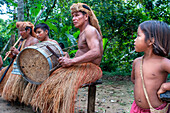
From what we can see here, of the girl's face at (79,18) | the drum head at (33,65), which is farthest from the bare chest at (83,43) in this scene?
the drum head at (33,65)

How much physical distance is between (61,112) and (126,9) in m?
4.85

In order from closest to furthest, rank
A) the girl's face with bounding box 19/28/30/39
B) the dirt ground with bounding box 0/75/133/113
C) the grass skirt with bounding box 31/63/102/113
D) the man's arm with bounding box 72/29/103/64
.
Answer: the grass skirt with bounding box 31/63/102/113, the man's arm with bounding box 72/29/103/64, the dirt ground with bounding box 0/75/133/113, the girl's face with bounding box 19/28/30/39

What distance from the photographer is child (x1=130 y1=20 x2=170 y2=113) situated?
4.39 feet

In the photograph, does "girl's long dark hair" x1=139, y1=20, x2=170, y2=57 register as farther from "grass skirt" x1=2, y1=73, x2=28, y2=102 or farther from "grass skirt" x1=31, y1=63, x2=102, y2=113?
"grass skirt" x1=2, y1=73, x2=28, y2=102

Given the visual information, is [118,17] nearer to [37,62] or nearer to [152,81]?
[37,62]

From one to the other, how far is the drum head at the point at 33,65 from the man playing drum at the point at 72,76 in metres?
0.17

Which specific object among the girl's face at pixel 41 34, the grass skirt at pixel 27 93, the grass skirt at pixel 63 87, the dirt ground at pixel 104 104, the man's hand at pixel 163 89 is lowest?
the dirt ground at pixel 104 104

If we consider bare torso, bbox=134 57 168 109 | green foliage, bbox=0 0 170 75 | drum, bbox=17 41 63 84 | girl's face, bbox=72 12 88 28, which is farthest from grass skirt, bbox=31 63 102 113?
green foliage, bbox=0 0 170 75

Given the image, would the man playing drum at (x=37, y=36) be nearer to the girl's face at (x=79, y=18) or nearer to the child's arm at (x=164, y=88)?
the girl's face at (x=79, y=18)

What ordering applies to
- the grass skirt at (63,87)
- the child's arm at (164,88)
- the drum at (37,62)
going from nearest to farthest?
the child's arm at (164,88) < the grass skirt at (63,87) < the drum at (37,62)

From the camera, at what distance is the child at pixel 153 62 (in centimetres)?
134

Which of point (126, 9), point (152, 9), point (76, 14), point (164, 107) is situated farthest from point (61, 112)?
point (152, 9)

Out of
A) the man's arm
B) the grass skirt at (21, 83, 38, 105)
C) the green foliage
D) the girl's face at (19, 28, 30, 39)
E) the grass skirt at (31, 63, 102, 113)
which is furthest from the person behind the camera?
the green foliage

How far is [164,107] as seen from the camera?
1342 mm
